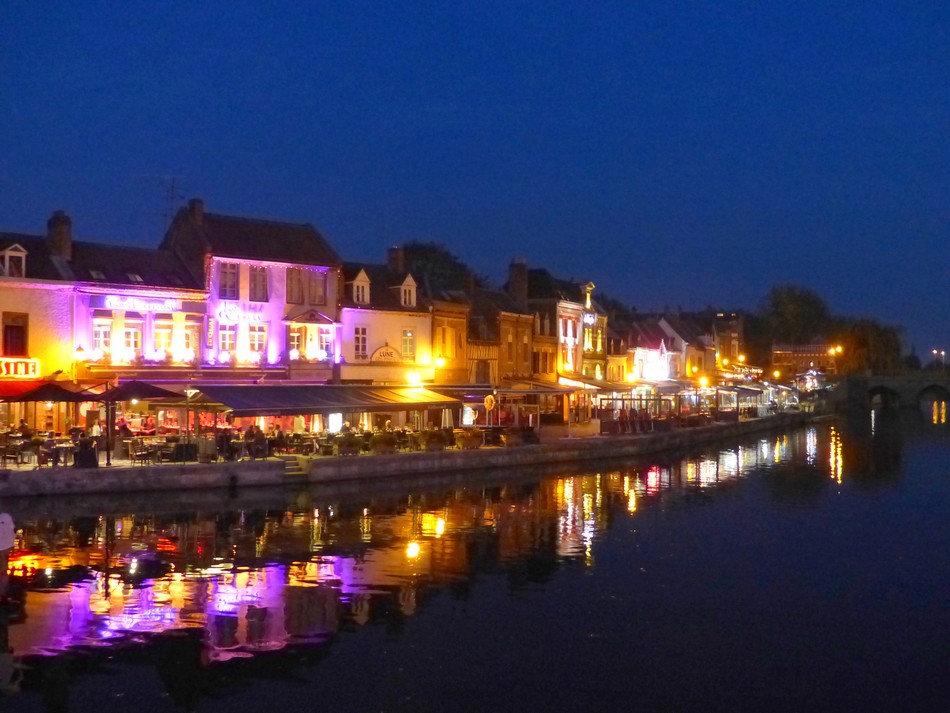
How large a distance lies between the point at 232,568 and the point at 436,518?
27.4 feet

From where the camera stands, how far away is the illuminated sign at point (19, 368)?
3650 centimetres

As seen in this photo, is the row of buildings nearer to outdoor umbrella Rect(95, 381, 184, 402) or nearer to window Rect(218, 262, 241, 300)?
window Rect(218, 262, 241, 300)

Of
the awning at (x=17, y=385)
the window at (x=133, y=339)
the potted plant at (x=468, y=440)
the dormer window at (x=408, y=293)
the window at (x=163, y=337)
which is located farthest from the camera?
→ the dormer window at (x=408, y=293)

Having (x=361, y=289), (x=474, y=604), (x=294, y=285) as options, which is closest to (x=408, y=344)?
(x=361, y=289)

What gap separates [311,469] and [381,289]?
17036 mm

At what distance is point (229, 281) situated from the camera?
143ft

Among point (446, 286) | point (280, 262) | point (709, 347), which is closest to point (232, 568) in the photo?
point (280, 262)

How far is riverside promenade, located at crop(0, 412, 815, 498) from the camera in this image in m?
29.4

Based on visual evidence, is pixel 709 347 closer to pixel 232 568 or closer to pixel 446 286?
pixel 446 286

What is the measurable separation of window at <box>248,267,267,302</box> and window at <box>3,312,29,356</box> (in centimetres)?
937

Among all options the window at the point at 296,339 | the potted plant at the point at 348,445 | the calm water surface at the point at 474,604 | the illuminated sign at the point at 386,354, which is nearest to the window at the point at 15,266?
the window at the point at 296,339

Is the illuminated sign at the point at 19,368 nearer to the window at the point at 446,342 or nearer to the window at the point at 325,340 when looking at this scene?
the window at the point at 325,340

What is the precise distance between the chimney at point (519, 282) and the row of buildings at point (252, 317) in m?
0.07

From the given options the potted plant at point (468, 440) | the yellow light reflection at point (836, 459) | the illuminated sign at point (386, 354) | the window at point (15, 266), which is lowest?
the yellow light reflection at point (836, 459)
